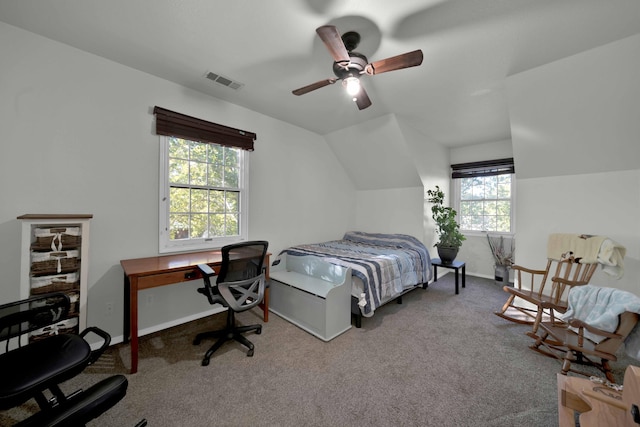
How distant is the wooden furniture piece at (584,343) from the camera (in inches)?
61.7

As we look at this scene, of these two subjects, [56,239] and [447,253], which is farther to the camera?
[447,253]

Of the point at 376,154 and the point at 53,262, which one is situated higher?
the point at 376,154

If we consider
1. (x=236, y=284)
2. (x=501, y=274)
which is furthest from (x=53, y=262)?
(x=501, y=274)

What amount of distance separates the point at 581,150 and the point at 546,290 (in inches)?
66.9

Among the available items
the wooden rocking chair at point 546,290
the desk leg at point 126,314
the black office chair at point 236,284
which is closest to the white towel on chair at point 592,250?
the wooden rocking chair at point 546,290

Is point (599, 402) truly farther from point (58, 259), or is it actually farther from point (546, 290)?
point (58, 259)

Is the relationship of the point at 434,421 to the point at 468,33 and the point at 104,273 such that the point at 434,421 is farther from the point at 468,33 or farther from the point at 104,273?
the point at 104,273

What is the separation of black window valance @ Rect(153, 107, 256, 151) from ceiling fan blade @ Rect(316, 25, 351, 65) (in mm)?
1680

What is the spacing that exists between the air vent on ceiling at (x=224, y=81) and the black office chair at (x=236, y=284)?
1.74 m

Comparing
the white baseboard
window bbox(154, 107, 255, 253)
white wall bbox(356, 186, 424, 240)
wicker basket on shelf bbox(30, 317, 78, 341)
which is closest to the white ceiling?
window bbox(154, 107, 255, 253)

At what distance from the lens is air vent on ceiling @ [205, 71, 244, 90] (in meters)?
2.46

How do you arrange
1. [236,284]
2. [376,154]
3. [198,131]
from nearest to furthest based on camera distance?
[236,284] → [198,131] → [376,154]

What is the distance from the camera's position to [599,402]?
1.00 m

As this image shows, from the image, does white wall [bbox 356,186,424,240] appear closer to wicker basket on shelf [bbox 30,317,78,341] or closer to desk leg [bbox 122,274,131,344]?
desk leg [bbox 122,274,131,344]
